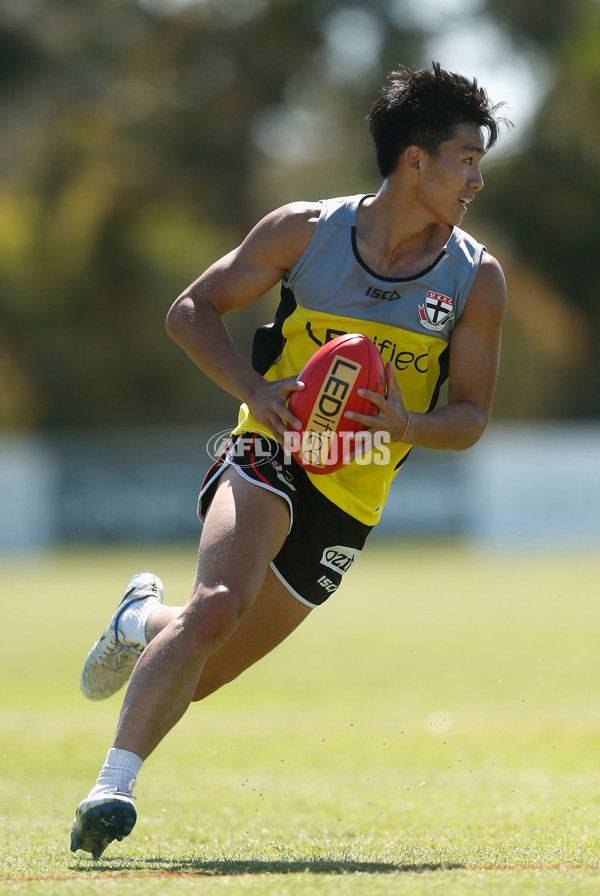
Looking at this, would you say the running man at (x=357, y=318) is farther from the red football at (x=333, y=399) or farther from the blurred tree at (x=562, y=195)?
the blurred tree at (x=562, y=195)

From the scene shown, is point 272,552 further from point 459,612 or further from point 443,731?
point 459,612

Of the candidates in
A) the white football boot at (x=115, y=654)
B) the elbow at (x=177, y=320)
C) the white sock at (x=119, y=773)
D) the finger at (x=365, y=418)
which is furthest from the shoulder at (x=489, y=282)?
the white sock at (x=119, y=773)

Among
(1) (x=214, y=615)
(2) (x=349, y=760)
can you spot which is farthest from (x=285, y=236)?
(2) (x=349, y=760)

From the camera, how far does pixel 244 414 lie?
5.37 meters

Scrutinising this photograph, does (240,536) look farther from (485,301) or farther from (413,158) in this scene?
(413,158)

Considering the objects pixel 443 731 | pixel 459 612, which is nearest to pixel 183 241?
pixel 459 612

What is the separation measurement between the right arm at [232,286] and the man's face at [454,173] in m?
0.46

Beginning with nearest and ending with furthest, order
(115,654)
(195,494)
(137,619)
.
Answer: (137,619) → (115,654) → (195,494)

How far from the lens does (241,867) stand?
4.38 m

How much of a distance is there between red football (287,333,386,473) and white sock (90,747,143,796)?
1.19 meters

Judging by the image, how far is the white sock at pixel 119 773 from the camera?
173 inches

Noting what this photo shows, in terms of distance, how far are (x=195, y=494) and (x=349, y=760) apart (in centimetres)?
1598

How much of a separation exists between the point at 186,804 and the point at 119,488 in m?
17.6

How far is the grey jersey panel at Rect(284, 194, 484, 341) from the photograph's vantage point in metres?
5.12
